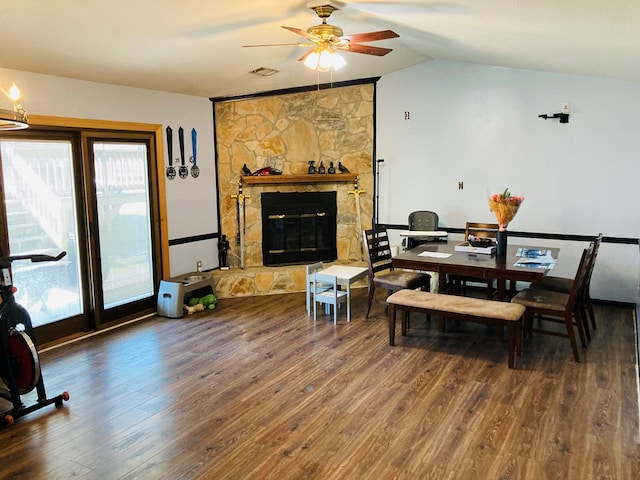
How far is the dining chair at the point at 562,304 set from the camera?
12.3 ft

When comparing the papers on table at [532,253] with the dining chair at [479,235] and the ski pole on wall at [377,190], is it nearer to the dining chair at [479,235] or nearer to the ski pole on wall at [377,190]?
the dining chair at [479,235]

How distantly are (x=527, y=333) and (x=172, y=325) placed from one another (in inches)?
136

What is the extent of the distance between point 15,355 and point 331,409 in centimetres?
211

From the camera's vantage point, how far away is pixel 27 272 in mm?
4320

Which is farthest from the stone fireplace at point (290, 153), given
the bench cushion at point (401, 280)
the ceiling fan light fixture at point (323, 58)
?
the ceiling fan light fixture at point (323, 58)

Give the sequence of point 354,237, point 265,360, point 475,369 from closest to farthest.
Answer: point 475,369 → point 265,360 → point 354,237

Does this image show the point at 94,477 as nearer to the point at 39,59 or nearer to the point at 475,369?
the point at 475,369

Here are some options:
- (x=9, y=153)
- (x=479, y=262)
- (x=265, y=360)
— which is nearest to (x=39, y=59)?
(x=9, y=153)

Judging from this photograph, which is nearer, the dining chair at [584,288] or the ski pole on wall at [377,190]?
the dining chair at [584,288]

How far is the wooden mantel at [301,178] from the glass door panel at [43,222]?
220 centimetres

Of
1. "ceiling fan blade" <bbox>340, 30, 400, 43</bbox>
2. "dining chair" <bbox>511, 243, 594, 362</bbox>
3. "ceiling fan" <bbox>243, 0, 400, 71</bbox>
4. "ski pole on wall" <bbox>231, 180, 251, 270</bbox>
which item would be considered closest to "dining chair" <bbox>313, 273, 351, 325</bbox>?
"ski pole on wall" <bbox>231, 180, 251, 270</bbox>

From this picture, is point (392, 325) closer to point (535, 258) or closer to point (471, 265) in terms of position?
point (471, 265)

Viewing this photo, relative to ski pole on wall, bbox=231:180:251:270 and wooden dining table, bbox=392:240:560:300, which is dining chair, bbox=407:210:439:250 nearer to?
wooden dining table, bbox=392:240:560:300

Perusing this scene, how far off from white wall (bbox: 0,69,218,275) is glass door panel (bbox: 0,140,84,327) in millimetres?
392
